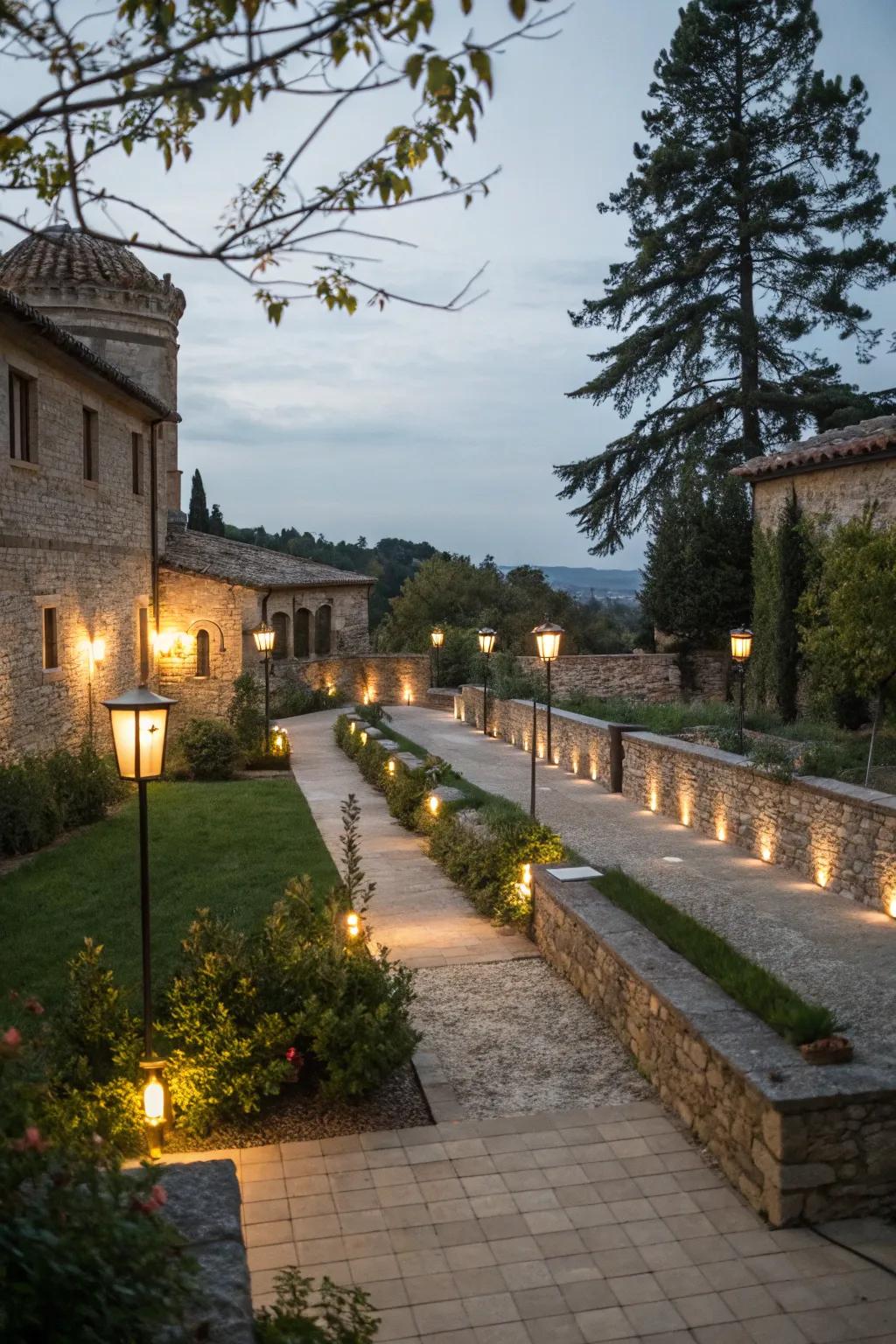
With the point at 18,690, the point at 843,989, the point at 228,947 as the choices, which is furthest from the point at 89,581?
the point at 843,989

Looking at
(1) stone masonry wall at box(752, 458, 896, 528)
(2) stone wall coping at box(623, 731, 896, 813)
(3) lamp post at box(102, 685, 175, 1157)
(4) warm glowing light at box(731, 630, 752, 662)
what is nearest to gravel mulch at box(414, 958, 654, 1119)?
(3) lamp post at box(102, 685, 175, 1157)

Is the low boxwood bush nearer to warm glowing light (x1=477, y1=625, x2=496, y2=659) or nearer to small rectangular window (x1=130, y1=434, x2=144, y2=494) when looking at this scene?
small rectangular window (x1=130, y1=434, x2=144, y2=494)

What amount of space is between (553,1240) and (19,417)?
1383cm

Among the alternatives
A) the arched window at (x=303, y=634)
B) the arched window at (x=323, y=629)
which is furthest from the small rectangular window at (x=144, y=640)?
the arched window at (x=323, y=629)

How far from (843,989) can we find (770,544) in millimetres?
16379

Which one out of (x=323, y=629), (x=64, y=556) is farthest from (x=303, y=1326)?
(x=323, y=629)

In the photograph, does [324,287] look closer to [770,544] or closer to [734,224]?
[770,544]

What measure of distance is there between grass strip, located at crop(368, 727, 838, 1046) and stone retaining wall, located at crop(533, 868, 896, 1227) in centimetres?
10

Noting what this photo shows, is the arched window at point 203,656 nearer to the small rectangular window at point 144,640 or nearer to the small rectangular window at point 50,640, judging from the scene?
the small rectangular window at point 144,640

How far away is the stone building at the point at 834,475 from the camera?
60.0ft

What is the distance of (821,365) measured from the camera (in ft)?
96.6

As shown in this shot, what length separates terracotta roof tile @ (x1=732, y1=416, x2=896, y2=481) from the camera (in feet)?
59.2

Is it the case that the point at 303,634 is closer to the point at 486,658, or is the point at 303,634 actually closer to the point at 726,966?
the point at 486,658

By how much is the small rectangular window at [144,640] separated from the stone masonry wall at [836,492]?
1345cm
